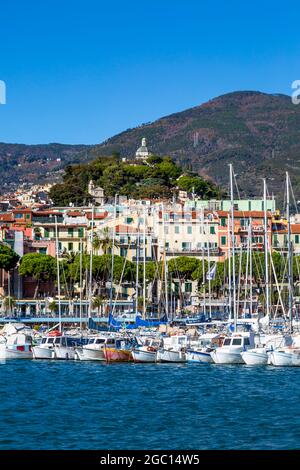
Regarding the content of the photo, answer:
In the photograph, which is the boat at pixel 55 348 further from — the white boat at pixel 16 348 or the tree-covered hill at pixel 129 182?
the tree-covered hill at pixel 129 182

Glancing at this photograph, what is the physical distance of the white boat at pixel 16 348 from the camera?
5897cm

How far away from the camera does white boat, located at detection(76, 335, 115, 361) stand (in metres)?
56.1

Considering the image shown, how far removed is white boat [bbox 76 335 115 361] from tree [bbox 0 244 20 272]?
144 ft

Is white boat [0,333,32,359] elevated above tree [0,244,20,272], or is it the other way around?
tree [0,244,20,272]

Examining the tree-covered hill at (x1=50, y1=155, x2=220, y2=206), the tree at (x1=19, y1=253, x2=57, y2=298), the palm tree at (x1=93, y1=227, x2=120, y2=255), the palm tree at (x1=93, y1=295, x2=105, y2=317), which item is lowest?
the palm tree at (x1=93, y1=295, x2=105, y2=317)

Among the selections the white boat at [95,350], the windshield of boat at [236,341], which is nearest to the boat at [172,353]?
the white boat at [95,350]

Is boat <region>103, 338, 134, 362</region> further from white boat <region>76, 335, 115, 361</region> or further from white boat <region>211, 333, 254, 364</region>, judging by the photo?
white boat <region>211, 333, 254, 364</region>

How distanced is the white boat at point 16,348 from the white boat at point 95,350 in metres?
3.33

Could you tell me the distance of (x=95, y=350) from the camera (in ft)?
184

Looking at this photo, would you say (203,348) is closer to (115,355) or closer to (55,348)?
(115,355)

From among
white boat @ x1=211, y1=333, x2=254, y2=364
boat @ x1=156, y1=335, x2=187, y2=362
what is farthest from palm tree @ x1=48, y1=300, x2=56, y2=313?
white boat @ x1=211, y1=333, x2=254, y2=364

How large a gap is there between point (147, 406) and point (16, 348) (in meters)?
20.6
